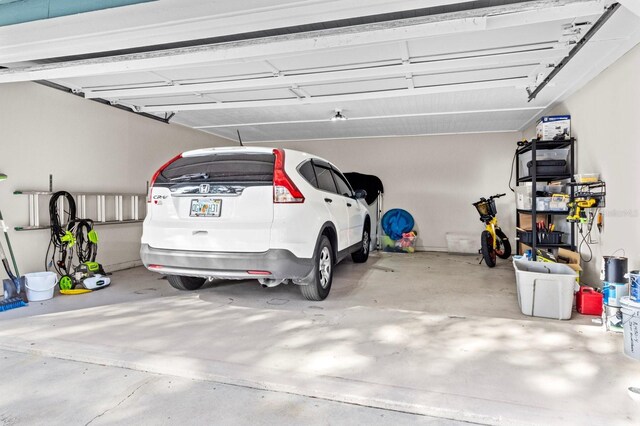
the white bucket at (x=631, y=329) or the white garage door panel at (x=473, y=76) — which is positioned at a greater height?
the white garage door panel at (x=473, y=76)

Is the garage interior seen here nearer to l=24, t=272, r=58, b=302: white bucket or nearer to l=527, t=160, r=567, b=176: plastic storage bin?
l=24, t=272, r=58, b=302: white bucket

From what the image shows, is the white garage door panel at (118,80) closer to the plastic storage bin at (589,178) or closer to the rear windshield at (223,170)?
the rear windshield at (223,170)

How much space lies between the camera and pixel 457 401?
180 cm

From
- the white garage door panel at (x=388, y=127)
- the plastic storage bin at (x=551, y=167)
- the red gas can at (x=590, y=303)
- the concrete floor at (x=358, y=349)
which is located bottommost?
the concrete floor at (x=358, y=349)

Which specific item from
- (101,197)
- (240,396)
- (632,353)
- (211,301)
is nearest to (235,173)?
(211,301)

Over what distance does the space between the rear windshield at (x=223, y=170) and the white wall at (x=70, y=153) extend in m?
1.99

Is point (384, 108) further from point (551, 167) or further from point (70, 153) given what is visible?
point (70, 153)

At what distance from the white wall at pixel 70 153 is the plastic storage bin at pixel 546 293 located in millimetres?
5313

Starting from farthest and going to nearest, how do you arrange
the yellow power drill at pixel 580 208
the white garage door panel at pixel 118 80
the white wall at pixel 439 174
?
the white wall at pixel 439 174
the white garage door panel at pixel 118 80
the yellow power drill at pixel 580 208

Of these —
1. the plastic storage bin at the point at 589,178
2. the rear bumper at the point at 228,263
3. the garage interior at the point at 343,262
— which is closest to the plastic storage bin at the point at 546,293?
the garage interior at the point at 343,262

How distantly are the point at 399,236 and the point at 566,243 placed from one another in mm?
3387

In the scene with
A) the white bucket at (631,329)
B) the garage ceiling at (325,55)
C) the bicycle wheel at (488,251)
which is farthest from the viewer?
the bicycle wheel at (488,251)

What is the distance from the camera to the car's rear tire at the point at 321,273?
11.5 feet

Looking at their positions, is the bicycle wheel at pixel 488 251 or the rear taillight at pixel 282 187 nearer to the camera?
the rear taillight at pixel 282 187
